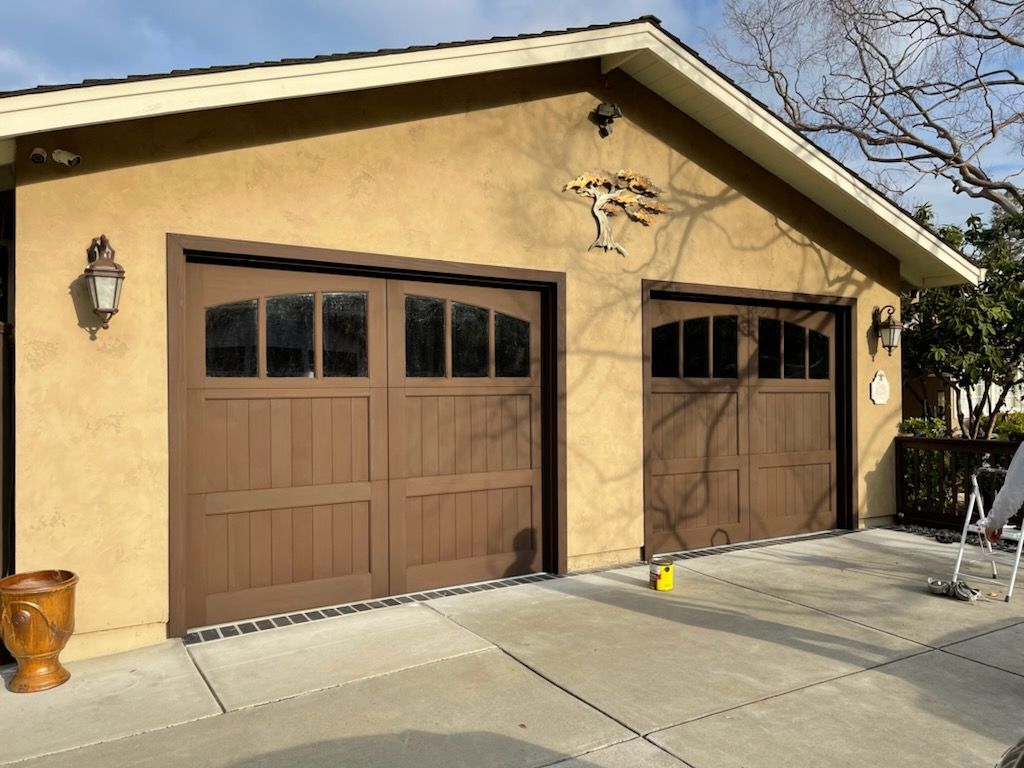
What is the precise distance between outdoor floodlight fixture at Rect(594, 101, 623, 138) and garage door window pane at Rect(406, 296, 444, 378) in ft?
6.83

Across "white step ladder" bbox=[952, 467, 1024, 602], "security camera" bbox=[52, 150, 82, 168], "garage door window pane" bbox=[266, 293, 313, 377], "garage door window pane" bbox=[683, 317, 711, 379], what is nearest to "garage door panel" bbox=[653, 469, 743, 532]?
"garage door window pane" bbox=[683, 317, 711, 379]

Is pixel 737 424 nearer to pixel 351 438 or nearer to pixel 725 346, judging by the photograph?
pixel 725 346

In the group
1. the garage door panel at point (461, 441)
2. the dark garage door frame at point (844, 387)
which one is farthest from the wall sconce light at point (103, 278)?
the dark garage door frame at point (844, 387)

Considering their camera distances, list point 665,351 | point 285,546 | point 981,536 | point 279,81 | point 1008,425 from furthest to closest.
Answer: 1. point 1008,425
2. point 665,351
3. point 981,536
4. point 285,546
5. point 279,81

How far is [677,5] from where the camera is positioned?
15.8 metres

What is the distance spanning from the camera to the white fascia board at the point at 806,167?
5.89 m

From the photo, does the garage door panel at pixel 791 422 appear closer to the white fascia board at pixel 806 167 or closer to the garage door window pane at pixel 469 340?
the white fascia board at pixel 806 167

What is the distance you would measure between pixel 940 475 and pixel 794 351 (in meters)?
2.09

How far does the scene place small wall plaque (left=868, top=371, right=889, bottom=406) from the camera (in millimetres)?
7699

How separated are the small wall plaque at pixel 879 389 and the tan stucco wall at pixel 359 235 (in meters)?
0.27

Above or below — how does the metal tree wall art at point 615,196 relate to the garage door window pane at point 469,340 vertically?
above

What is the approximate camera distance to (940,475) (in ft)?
24.7

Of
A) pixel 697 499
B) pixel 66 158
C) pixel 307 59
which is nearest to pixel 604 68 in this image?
pixel 307 59

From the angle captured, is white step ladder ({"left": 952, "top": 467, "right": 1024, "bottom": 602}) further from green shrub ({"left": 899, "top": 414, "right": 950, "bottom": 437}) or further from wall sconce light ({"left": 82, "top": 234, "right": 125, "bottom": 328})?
wall sconce light ({"left": 82, "top": 234, "right": 125, "bottom": 328})
